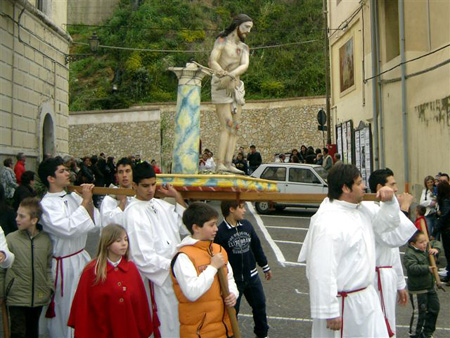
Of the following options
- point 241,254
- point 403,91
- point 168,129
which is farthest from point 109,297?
point 168,129

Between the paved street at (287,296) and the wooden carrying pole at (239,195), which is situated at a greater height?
the wooden carrying pole at (239,195)

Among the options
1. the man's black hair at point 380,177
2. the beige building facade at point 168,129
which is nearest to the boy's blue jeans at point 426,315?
the man's black hair at point 380,177

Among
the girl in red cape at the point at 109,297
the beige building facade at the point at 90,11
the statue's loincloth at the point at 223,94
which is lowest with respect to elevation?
the girl in red cape at the point at 109,297

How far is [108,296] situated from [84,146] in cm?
3301

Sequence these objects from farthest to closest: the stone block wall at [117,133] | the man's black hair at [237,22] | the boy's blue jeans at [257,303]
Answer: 1. the stone block wall at [117,133]
2. the man's black hair at [237,22]
3. the boy's blue jeans at [257,303]

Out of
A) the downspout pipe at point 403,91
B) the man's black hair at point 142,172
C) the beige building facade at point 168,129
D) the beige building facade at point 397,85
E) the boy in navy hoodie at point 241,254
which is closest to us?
the man's black hair at point 142,172

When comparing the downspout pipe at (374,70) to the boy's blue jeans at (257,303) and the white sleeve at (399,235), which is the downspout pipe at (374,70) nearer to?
the boy's blue jeans at (257,303)

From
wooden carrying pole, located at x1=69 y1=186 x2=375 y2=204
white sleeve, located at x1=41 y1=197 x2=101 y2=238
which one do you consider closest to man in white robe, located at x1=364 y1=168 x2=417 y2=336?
wooden carrying pole, located at x1=69 y1=186 x2=375 y2=204

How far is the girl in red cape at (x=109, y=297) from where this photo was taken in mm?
4762

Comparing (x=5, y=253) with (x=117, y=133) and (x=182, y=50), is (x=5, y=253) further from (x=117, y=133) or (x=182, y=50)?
(x=182, y=50)

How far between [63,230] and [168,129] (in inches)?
1286

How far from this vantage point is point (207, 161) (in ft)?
64.8

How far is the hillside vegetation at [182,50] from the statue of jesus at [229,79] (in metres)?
33.6

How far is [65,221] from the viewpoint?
5645 millimetres
